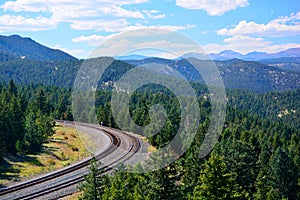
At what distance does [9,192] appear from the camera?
33500 millimetres

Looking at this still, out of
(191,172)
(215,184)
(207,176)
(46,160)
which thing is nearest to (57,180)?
(46,160)

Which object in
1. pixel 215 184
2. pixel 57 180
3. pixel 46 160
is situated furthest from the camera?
pixel 46 160

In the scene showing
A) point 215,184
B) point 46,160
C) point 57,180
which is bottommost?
point 46,160

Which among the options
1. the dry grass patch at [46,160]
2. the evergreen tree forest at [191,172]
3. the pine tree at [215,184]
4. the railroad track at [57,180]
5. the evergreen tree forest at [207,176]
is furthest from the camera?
the dry grass patch at [46,160]

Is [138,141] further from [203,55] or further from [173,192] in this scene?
[203,55]

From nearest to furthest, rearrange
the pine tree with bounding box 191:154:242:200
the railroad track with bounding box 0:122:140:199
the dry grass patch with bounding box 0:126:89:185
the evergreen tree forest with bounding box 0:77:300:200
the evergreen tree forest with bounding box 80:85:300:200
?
the pine tree with bounding box 191:154:242:200
the evergreen tree forest with bounding box 80:85:300:200
the evergreen tree forest with bounding box 0:77:300:200
the railroad track with bounding box 0:122:140:199
the dry grass patch with bounding box 0:126:89:185

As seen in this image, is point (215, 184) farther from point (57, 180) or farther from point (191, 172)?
point (57, 180)

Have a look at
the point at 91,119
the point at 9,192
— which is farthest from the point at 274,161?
the point at 91,119

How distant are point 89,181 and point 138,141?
30.4m

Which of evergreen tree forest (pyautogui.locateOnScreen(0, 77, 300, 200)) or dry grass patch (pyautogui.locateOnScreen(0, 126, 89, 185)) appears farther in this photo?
dry grass patch (pyautogui.locateOnScreen(0, 126, 89, 185))

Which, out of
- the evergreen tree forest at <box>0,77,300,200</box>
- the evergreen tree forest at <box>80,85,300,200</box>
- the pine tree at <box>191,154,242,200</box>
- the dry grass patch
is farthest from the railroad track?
the pine tree at <box>191,154,242,200</box>

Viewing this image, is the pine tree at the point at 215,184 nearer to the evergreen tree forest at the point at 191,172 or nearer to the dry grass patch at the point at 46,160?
the evergreen tree forest at the point at 191,172

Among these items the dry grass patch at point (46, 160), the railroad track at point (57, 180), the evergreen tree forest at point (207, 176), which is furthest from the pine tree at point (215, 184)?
the dry grass patch at point (46, 160)

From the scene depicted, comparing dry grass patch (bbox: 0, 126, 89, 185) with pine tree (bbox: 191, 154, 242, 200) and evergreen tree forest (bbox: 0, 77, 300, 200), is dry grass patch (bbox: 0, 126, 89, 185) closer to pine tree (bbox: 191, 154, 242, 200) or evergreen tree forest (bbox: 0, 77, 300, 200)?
evergreen tree forest (bbox: 0, 77, 300, 200)
